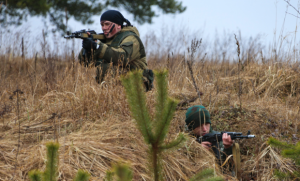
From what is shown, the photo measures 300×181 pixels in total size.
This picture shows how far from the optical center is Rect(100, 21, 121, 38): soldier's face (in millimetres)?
4184

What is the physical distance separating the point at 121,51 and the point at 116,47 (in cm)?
27

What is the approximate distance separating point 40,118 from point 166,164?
5.19 feet

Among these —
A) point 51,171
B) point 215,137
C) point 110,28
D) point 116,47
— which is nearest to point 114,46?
point 116,47

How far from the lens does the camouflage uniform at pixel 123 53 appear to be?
3.86 m

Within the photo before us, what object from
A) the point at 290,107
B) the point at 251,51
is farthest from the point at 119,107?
the point at 251,51

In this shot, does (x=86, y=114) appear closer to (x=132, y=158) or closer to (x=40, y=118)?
(x=40, y=118)

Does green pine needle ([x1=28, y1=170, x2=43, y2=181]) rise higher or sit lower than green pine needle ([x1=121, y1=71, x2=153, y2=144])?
lower

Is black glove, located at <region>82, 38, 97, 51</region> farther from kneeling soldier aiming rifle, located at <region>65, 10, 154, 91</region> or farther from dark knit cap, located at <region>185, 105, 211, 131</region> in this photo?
dark knit cap, located at <region>185, 105, 211, 131</region>

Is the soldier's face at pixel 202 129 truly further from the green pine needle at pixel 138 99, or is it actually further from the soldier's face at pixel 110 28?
the soldier's face at pixel 110 28

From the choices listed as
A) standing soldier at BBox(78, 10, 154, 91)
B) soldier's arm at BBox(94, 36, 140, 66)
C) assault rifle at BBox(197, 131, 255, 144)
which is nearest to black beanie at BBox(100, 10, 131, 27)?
standing soldier at BBox(78, 10, 154, 91)

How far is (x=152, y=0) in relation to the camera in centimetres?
1049

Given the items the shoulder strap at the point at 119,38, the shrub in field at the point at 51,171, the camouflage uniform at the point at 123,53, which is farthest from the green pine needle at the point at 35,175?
the shoulder strap at the point at 119,38

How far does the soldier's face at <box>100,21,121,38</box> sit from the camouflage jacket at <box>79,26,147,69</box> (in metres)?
0.06

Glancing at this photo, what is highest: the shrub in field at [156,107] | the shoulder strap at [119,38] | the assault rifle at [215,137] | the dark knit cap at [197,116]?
the shoulder strap at [119,38]
